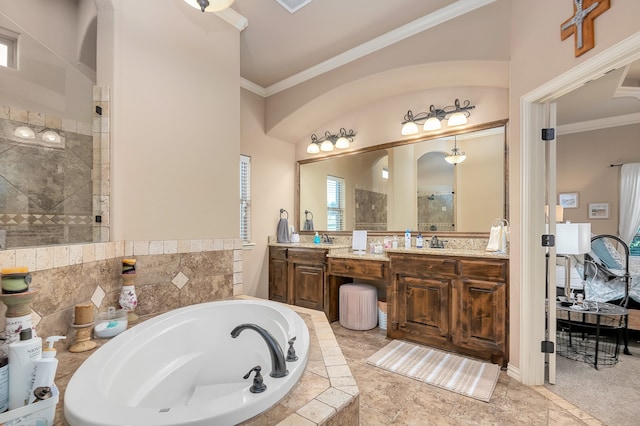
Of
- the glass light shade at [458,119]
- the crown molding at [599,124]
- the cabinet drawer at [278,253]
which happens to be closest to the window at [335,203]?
the cabinet drawer at [278,253]

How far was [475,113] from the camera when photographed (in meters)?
2.96

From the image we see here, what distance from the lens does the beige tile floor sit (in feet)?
5.71

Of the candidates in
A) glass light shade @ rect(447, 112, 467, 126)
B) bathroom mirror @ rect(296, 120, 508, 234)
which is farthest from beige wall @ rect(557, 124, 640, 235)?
glass light shade @ rect(447, 112, 467, 126)

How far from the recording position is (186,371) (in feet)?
5.72

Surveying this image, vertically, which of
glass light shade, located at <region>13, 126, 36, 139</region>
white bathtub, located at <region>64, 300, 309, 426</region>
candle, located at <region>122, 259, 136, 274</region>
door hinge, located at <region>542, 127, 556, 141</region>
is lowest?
white bathtub, located at <region>64, 300, 309, 426</region>

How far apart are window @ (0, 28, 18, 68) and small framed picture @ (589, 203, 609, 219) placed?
6.74 metres

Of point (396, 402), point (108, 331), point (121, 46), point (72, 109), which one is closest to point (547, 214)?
point (396, 402)

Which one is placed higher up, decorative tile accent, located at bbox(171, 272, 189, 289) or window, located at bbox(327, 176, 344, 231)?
window, located at bbox(327, 176, 344, 231)

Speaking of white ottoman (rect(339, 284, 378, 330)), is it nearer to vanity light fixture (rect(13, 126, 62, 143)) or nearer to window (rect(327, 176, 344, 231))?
window (rect(327, 176, 344, 231))

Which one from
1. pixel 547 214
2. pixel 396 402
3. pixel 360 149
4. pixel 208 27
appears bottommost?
pixel 396 402

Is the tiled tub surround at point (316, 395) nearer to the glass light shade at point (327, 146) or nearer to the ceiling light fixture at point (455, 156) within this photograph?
the ceiling light fixture at point (455, 156)

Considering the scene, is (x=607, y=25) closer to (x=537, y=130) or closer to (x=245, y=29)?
(x=537, y=130)

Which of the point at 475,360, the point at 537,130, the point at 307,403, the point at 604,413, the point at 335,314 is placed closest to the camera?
the point at 307,403

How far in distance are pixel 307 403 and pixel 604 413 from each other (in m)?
2.04
